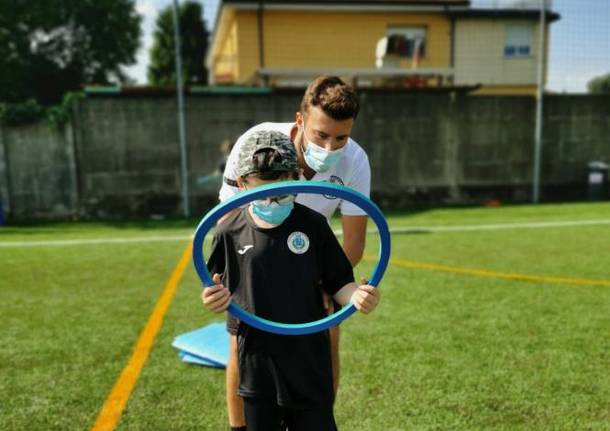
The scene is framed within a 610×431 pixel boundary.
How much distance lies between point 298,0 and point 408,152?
31.8 feet

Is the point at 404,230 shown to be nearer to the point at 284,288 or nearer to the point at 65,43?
the point at 284,288

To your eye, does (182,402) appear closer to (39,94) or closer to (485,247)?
(485,247)

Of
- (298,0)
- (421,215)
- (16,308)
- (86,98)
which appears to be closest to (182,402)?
(16,308)

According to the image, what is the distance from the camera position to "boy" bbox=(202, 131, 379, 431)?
2.25 metres

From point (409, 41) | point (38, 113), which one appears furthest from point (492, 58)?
point (38, 113)

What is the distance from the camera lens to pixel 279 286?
2309mm

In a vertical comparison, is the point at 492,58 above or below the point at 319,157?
above

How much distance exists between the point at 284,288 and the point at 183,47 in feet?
156

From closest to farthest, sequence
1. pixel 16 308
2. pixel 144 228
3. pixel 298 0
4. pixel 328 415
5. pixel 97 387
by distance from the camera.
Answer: pixel 328 415 < pixel 97 387 < pixel 16 308 < pixel 144 228 < pixel 298 0

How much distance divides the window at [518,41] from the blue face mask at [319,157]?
24866mm

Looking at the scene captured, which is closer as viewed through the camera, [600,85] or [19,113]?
[19,113]

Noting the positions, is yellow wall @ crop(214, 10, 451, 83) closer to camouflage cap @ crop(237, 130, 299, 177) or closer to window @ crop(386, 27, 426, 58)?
window @ crop(386, 27, 426, 58)

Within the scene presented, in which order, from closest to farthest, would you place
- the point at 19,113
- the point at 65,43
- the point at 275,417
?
the point at 275,417, the point at 19,113, the point at 65,43

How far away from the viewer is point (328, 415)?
7.75 ft
